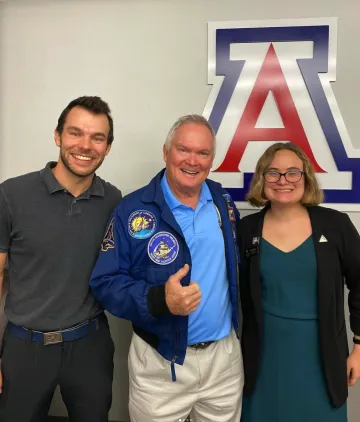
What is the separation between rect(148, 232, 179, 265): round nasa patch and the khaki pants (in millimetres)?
363

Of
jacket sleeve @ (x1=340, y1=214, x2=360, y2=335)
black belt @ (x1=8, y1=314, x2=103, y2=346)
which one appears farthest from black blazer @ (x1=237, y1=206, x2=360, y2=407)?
black belt @ (x1=8, y1=314, x2=103, y2=346)

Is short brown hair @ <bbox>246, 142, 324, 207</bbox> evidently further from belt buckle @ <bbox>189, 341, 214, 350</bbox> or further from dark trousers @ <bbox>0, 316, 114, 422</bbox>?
dark trousers @ <bbox>0, 316, 114, 422</bbox>

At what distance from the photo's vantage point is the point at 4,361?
1469 millimetres

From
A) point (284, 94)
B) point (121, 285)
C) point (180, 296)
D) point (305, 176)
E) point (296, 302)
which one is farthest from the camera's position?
point (284, 94)

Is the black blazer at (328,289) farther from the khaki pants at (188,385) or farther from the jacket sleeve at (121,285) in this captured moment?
the jacket sleeve at (121,285)

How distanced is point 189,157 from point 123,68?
98cm

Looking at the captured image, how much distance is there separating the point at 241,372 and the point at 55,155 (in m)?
1.57

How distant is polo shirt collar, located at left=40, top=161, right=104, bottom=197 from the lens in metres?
1.45

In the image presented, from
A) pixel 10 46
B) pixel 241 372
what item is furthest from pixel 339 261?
pixel 10 46

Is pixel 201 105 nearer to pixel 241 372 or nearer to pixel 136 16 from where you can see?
pixel 136 16

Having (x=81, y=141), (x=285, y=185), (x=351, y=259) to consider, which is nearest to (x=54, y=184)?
(x=81, y=141)

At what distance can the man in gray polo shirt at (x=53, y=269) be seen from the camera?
56.5 inches

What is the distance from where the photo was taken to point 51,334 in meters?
1.44

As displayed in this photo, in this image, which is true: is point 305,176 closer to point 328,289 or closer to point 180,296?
point 328,289
